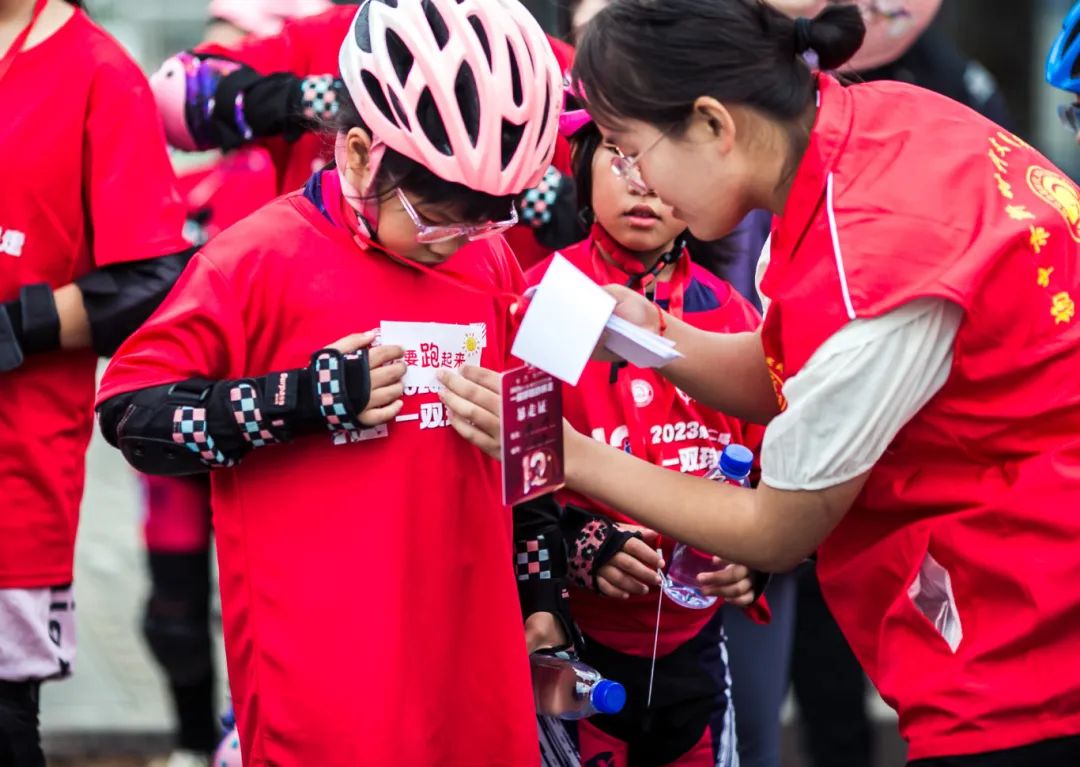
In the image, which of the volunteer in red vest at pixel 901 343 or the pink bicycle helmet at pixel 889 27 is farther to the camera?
the pink bicycle helmet at pixel 889 27

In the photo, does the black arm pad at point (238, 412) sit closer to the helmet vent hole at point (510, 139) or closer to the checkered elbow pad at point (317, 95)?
the helmet vent hole at point (510, 139)

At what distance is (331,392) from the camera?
→ 8.70ft

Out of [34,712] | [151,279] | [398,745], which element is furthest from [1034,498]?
[34,712]

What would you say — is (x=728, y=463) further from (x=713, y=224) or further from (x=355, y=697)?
(x=355, y=697)

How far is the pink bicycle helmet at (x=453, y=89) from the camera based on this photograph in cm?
271

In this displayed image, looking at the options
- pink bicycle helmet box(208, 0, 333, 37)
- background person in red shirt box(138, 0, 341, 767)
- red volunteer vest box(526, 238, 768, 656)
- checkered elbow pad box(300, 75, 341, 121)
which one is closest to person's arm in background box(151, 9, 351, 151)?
checkered elbow pad box(300, 75, 341, 121)

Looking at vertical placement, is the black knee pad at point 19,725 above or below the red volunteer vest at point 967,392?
below

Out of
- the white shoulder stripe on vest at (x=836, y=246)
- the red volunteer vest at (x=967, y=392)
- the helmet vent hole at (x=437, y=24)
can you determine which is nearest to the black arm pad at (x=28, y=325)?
the helmet vent hole at (x=437, y=24)

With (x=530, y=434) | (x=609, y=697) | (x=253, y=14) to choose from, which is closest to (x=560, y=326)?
(x=530, y=434)

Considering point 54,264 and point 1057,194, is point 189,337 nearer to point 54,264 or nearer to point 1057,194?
point 54,264

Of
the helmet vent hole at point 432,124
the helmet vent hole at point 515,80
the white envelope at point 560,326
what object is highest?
the helmet vent hole at point 515,80

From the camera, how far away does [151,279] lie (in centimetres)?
362

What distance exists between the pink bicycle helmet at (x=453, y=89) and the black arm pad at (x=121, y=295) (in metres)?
0.97

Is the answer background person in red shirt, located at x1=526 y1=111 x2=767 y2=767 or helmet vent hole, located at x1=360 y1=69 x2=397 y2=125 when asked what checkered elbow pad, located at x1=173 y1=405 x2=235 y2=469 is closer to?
helmet vent hole, located at x1=360 y1=69 x2=397 y2=125
